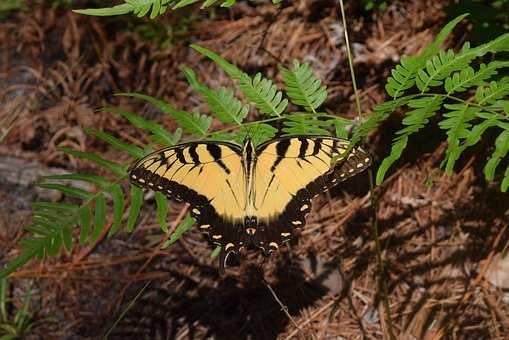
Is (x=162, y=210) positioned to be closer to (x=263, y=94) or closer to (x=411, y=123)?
(x=263, y=94)

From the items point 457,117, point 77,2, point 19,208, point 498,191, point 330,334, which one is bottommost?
point 330,334

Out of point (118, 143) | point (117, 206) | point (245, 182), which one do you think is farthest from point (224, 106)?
point (117, 206)

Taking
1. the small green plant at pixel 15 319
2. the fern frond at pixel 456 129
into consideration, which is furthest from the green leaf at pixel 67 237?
the fern frond at pixel 456 129

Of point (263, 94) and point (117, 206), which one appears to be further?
point (263, 94)

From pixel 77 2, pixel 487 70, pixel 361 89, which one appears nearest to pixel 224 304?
pixel 361 89

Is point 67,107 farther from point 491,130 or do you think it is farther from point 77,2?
point 491,130

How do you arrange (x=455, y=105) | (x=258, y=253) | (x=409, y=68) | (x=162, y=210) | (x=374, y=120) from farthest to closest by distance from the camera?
1. (x=258, y=253)
2. (x=162, y=210)
3. (x=409, y=68)
4. (x=455, y=105)
5. (x=374, y=120)

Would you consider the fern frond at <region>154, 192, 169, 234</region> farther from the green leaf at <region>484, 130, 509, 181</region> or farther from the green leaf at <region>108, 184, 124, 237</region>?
the green leaf at <region>484, 130, 509, 181</region>
